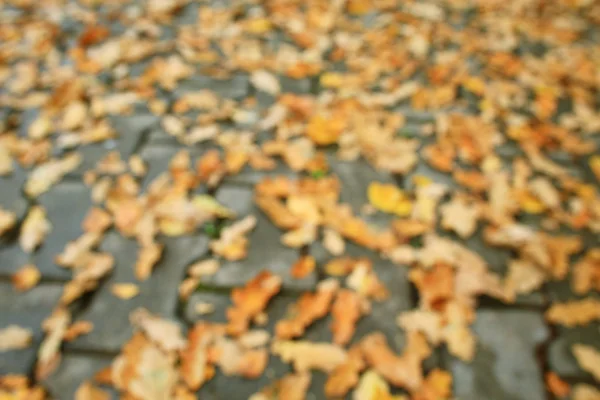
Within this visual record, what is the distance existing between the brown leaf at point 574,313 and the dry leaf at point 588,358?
96mm

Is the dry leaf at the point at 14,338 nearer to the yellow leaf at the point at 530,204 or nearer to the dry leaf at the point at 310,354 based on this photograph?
the dry leaf at the point at 310,354

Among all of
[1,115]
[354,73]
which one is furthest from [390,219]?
[1,115]

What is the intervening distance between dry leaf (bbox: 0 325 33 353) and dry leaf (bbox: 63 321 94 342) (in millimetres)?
137

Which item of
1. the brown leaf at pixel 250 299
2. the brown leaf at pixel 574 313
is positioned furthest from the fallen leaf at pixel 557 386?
the brown leaf at pixel 250 299

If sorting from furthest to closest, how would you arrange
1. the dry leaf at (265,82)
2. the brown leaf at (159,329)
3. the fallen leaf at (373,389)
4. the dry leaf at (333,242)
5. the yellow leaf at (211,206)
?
the dry leaf at (265,82) < the yellow leaf at (211,206) < the dry leaf at (333,242) < the brown leaf at (159,329) < the fallen leaf at (373,389)

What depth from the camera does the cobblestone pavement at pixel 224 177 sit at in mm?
1642

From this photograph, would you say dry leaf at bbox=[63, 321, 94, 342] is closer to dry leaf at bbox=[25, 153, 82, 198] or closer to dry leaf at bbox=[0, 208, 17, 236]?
dry leaf at bbox=[0, 208, 17, 236]

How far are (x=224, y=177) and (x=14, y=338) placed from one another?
1038 millimetres

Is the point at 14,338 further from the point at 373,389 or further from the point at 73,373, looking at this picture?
the point at 373,389

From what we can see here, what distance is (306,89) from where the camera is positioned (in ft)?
8.68

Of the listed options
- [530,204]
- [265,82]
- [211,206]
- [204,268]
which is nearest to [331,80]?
[265,82]

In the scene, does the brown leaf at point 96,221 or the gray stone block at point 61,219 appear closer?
the gray stone block at point 61,219

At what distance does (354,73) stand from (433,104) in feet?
1.68

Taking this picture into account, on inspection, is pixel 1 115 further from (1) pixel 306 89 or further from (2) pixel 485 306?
(2) pixel 485 306
